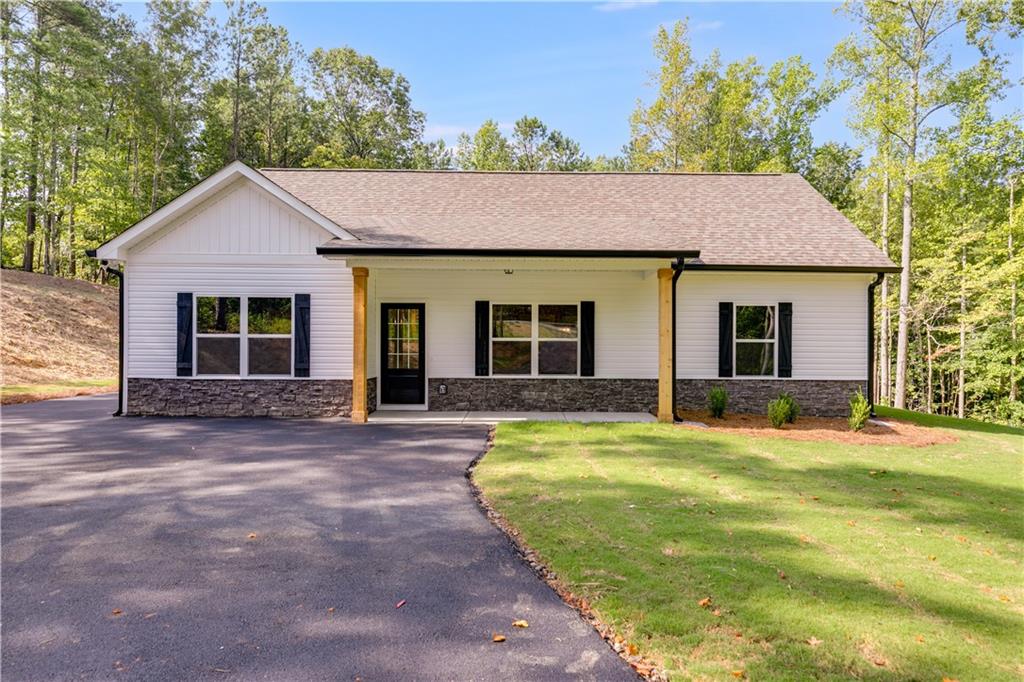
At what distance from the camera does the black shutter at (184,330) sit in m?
10.4

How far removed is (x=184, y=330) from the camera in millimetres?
10383

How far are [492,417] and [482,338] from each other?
1.70 m

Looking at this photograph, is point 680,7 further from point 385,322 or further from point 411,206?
point 385,322

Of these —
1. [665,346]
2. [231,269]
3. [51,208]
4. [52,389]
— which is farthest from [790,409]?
[51,208]

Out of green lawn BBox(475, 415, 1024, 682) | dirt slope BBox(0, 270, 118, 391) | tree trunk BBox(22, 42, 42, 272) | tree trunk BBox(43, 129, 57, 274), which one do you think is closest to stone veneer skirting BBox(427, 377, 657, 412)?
green lawn BBox(475, 415, 1024, 682)

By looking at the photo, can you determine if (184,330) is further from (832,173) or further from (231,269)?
(832,173)

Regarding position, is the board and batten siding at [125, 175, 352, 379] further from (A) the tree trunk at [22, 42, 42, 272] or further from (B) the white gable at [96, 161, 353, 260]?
(A) the tree trunk at [22, 42, 42, 272]

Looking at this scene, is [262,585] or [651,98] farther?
[651,98]

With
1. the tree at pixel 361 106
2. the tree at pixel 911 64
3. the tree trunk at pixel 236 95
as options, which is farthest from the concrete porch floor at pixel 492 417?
the tree trunk at pixel 236 95

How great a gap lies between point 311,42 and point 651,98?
65.9ft

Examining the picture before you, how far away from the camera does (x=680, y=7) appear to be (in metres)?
22.4

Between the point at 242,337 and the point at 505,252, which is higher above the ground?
the point at 505,252

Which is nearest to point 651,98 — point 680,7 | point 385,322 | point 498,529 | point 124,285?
point 680,7

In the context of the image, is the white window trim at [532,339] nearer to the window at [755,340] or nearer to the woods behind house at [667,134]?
the window at [755,340]
